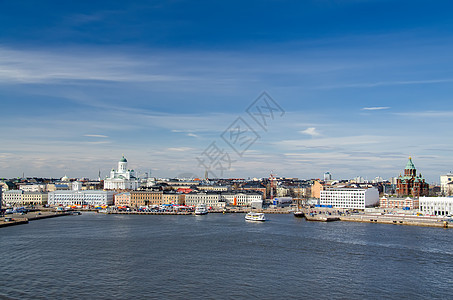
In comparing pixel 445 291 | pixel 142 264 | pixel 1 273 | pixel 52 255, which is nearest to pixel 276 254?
pixel 142 264

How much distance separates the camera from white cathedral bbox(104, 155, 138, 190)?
5603cm

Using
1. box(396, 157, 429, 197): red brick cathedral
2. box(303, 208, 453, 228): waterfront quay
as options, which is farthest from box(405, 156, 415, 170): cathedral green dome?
box(303, 208, 453, 228): waterfront quay

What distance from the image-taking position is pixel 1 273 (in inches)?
442

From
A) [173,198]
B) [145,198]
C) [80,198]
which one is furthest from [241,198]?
[80,198]

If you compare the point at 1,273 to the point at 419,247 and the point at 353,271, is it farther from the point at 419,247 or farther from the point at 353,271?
the point at 419,247

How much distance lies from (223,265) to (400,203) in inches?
997

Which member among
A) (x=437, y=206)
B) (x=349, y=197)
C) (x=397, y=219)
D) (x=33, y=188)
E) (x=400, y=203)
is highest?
(x=33, y=188)

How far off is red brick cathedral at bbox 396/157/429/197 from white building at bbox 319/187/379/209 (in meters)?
2.51

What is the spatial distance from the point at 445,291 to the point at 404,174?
31.8 meters

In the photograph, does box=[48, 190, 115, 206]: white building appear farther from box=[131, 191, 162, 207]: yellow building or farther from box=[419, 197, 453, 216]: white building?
box=[419, 197, 453, 216]: white building

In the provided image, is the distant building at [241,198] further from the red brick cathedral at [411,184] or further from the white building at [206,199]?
the red brick cathedral at [411,184]

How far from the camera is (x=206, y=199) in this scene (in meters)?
40.2

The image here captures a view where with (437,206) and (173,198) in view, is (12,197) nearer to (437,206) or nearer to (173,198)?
(173,198)

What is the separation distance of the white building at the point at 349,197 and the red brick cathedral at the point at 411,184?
2510mm
